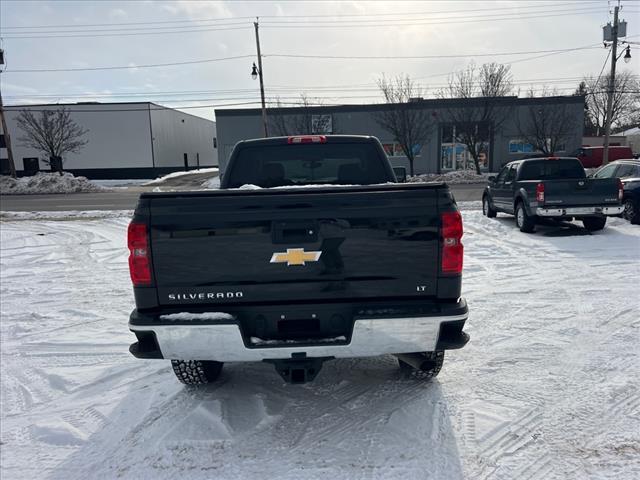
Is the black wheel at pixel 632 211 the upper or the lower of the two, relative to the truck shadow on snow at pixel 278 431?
upper

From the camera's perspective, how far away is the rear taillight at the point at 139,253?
2.85m

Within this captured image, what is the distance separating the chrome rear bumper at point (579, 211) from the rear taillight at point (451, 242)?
27.0 ft

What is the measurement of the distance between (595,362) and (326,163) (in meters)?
3.32

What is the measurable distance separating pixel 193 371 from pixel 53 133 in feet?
156

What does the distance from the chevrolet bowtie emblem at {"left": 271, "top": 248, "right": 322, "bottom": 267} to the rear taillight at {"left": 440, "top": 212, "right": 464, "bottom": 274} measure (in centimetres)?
82

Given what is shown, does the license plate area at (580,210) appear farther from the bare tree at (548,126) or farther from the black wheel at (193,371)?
the bare tree at (548,126)

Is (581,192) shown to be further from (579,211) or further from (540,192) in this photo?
(540,192)

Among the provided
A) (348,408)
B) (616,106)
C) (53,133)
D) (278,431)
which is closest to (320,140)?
(348,408)

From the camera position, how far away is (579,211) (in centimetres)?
992

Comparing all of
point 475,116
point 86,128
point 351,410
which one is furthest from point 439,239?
point 86,128

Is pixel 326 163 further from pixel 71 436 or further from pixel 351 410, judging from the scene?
pixel 71 436

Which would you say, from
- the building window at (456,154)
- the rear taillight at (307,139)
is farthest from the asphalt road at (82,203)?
the rear taillight at (307,139)

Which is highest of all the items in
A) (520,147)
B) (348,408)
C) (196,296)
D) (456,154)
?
(520,147)

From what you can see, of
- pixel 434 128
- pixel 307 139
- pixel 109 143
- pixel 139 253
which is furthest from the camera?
pixel 109 143
